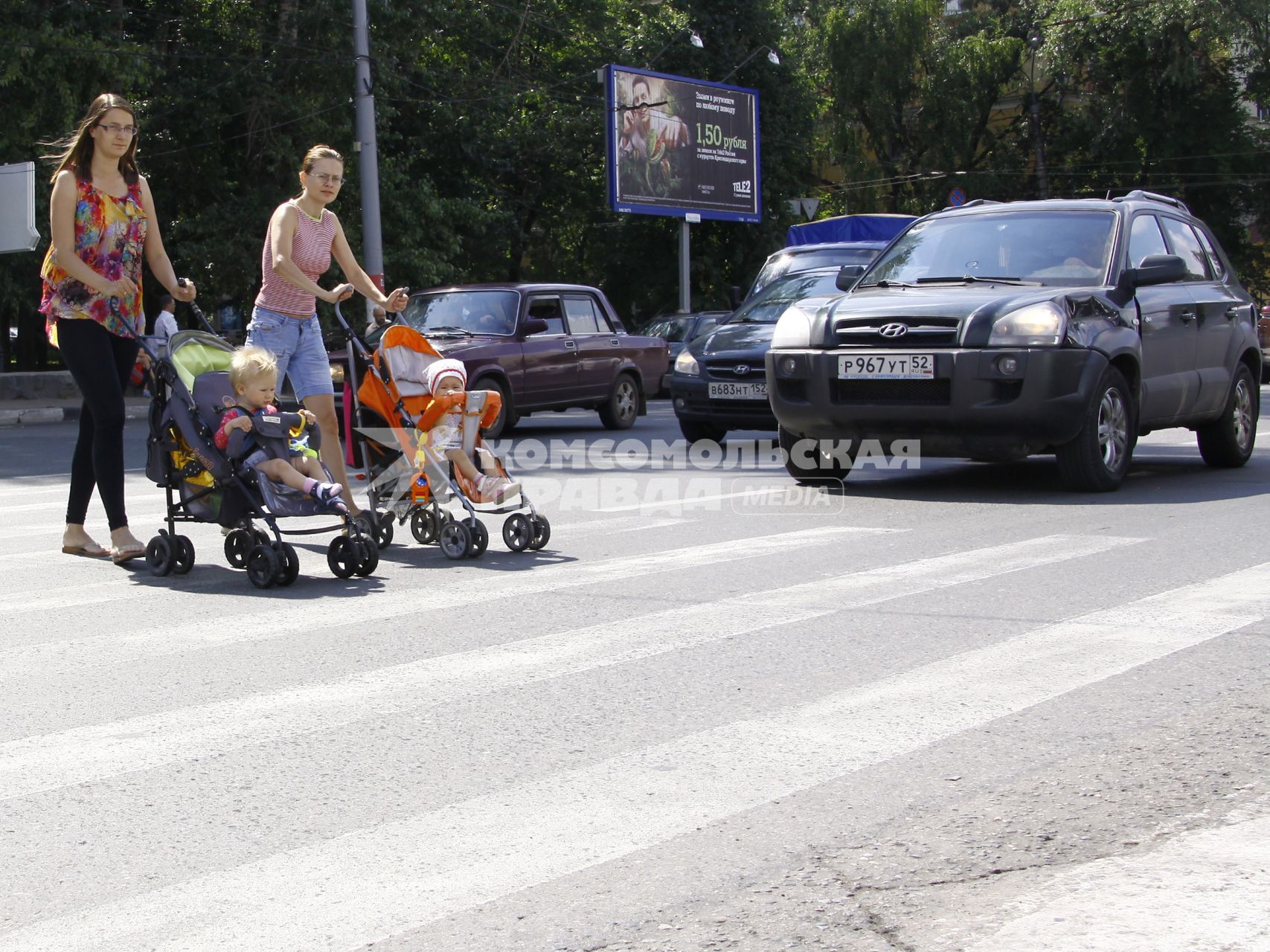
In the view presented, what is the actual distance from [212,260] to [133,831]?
85.2ft

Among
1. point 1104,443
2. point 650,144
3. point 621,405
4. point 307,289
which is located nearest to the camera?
point 307,289

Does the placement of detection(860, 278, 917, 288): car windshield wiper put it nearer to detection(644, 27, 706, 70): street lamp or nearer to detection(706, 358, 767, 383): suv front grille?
detection(706, 358, 767, 383): suv front grille

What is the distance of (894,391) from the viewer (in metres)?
9.58

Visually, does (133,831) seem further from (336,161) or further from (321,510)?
(336,161)

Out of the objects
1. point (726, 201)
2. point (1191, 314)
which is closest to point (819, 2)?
point (726, 201)

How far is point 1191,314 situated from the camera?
10734mm

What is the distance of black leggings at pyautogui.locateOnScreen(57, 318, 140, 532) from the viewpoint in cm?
727

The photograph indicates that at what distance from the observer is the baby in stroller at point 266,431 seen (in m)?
6.80

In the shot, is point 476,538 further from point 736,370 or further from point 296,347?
point 736,370

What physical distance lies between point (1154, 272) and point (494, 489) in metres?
4.61

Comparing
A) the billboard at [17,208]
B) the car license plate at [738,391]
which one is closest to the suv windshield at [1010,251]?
the car license plate at [738,391]

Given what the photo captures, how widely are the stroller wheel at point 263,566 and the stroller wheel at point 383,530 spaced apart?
103 cm

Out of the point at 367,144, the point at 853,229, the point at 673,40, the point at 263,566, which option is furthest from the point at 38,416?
the point at 673,40

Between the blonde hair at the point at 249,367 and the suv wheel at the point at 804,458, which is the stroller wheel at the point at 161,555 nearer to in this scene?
the blonde hair at the point at 249,367
